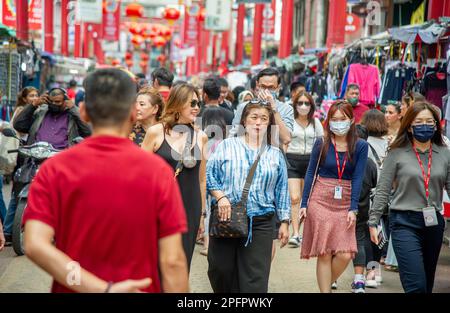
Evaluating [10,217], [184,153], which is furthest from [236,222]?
[10,217]

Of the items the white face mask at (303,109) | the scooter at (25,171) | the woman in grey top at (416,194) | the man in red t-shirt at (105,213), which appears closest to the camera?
the man in red t-shirt at (105,213)

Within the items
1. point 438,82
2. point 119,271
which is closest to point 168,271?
point 119,271

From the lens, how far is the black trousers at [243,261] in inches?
231

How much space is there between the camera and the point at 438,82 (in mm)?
11625

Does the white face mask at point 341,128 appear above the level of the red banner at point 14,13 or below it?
below

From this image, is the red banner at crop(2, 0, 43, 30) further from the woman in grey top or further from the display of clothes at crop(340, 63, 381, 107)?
the woman in grey top

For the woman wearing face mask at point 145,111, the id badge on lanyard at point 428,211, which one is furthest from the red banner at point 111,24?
the id badge on lanyard at point 428,211

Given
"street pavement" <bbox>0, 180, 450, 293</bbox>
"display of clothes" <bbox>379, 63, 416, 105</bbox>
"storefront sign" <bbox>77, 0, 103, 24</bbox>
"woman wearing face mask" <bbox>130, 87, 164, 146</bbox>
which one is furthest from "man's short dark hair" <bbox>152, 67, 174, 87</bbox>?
"storefront sign" <bbox>77, 0, 103, 24</bbox>

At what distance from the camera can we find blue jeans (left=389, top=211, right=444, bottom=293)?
6.01 m

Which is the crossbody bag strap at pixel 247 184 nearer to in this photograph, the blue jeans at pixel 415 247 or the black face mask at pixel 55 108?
the blue jeans at pixel 415 247

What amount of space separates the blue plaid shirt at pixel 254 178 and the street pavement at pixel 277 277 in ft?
6.87
